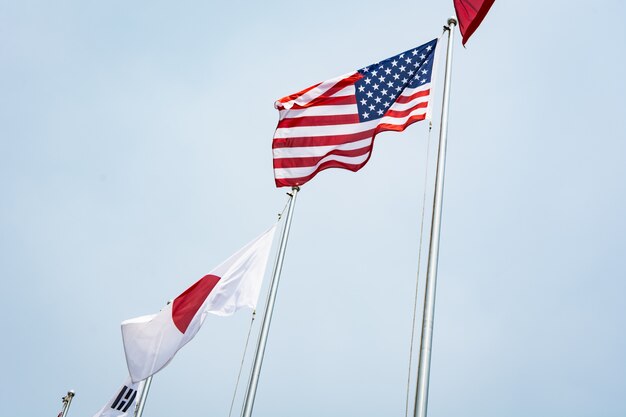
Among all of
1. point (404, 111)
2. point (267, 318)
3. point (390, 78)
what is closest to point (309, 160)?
point (404, 111)

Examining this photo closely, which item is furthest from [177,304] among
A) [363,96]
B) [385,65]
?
[385,65]

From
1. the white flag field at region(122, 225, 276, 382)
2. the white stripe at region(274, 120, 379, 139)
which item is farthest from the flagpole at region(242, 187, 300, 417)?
the white stripe at region(274, 120, 379, 139)

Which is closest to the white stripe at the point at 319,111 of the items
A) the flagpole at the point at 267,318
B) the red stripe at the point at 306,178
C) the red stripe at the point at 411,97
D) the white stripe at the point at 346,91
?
the white stripe at the point at 346,91

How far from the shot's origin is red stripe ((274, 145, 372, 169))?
11.8 m

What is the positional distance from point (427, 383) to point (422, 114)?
18.2 ft

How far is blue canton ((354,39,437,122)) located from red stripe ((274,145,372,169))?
701 millimetres

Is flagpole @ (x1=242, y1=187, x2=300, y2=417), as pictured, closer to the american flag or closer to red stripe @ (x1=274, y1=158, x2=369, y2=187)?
red stripe @ (x1=274, y1=158, x2=369, y2=187)

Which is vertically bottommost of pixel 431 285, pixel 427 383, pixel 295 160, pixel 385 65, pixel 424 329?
pixel 427 383

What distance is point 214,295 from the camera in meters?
12.3

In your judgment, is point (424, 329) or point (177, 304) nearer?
point (424, 329)

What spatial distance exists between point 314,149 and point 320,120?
717 mm

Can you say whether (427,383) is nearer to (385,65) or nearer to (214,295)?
(214,295)

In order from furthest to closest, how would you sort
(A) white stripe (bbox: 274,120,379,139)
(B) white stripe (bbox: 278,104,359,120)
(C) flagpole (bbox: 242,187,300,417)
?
(B) white stripe (bbox: 278,104,359,120)
(A) white stripe (bbox: 274,120,379,139)
(C) flagpole (bbox: 242,187,300,417)

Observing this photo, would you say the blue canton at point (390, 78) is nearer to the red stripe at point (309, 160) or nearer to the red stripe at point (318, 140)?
the red stripe at point (318, 140)
